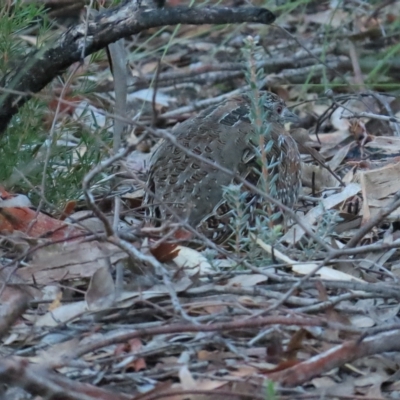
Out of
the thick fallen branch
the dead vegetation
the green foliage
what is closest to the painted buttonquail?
the dead vegetation

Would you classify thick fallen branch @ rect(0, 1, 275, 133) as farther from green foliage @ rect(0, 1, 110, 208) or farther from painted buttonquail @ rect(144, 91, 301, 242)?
painted buttonquail @ rect(144, 91, 301, 242)

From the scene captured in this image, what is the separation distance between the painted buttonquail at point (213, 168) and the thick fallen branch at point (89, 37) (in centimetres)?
55

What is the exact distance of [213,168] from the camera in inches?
158

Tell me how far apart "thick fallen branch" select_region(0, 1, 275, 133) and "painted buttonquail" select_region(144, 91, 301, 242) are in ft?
1.81

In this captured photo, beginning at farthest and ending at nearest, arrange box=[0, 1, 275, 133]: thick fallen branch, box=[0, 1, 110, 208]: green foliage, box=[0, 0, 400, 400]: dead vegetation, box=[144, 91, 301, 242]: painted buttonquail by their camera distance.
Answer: box=[144, 91, 301, 242]: painted buttonquail
box=[0, 1, 110, 208]: green foliage
box=[0, 1, 275, 133]: thick fallen branch
box=[0, 0, 400, 400]: dead vegetation

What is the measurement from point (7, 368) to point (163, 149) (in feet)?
7.07

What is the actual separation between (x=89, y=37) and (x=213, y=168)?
2.86 feet

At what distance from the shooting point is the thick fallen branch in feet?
10.5

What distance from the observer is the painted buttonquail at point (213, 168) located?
3.90m

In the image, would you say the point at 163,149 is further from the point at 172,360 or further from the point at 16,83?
the point at 172,360

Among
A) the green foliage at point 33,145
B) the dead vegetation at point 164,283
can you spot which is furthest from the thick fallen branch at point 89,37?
the green foliage at point 33,145

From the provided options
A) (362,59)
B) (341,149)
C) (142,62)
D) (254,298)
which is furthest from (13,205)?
(142,62)

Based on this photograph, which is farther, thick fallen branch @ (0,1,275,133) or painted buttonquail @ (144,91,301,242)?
painted buttonquail @ (144,91,301,242)

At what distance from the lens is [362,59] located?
5824 millimetres
